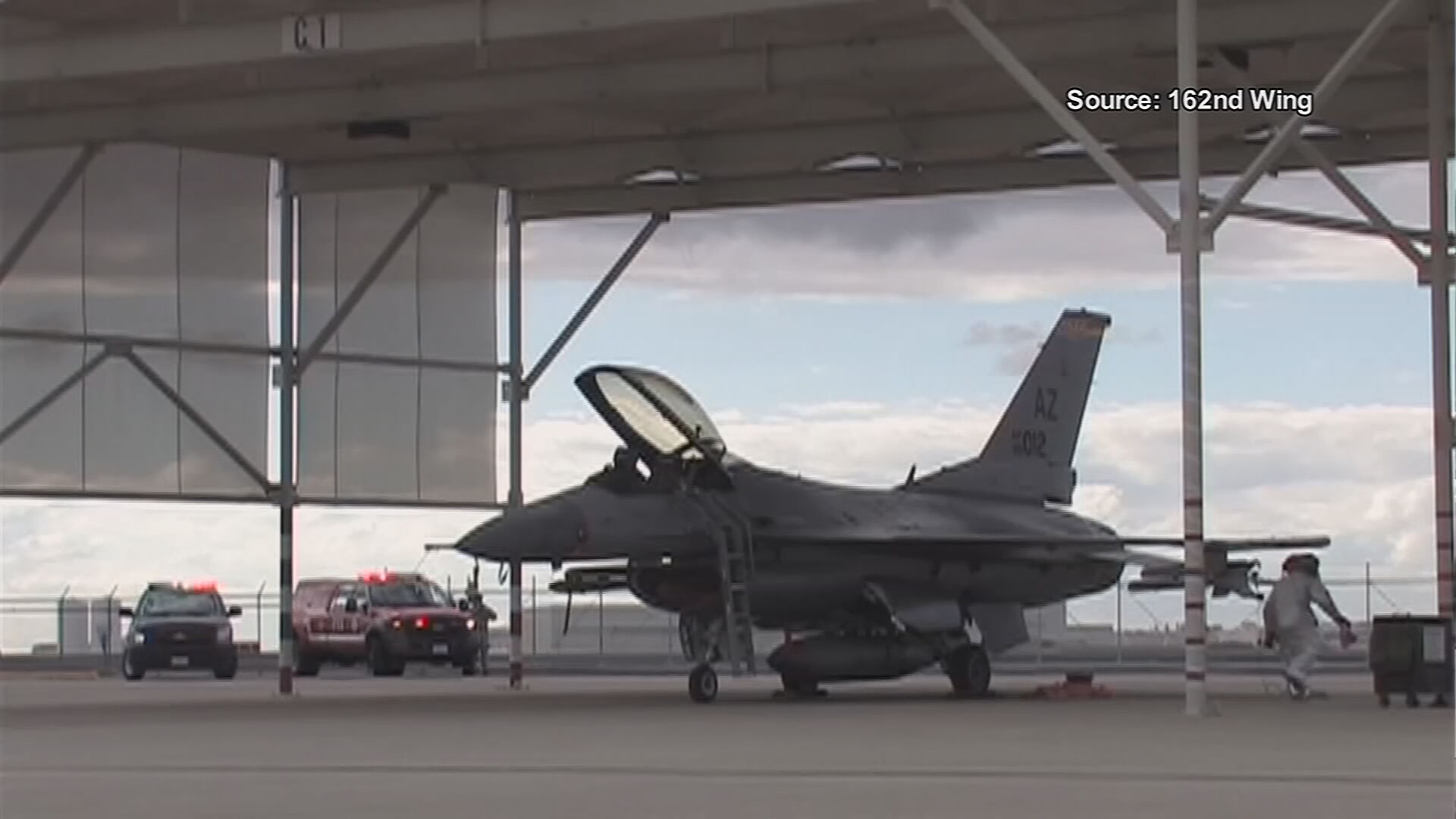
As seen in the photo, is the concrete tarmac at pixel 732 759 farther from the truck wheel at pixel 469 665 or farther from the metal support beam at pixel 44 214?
the truck wheel at pixel 469 665

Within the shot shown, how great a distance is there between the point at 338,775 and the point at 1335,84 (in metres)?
9.72

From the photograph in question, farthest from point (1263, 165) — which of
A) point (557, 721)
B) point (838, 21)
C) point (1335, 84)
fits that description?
point (557, 721)

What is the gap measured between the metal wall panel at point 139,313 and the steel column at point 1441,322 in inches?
488

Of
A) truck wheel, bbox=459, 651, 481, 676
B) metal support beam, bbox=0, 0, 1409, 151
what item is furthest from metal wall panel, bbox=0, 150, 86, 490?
truck wheel, bbox=459, 651, 481, 676

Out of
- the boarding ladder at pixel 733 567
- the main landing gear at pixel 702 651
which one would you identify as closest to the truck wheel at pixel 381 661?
the main landing gear at pixel 702 651

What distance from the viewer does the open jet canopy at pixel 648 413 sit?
22516mm

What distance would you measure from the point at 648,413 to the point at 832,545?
7.77 ft

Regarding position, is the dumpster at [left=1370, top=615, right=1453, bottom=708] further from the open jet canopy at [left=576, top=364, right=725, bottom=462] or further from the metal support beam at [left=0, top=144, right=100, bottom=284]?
the metal support beam at [left=0, top=144, right=100, bottom=284]

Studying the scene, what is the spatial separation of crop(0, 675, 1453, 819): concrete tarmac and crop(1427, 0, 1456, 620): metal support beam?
1.42 meters

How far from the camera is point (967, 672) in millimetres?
24734

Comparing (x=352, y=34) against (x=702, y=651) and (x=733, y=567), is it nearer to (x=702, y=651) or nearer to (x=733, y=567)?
(x=733, y=567)

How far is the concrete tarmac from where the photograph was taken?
11.2 m

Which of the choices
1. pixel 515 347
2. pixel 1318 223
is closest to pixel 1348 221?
pixel 1318 223

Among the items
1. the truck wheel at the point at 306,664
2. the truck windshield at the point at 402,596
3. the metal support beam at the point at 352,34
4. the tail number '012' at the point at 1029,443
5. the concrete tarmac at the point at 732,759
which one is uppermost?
the metal support beam at the point at 352,34
